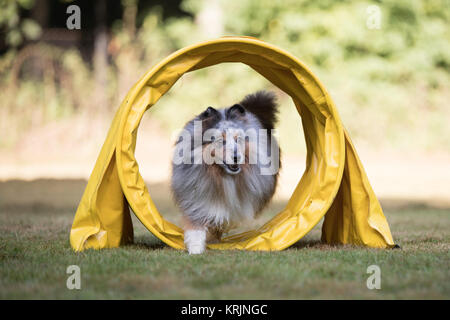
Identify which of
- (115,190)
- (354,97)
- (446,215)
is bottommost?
(446,215)

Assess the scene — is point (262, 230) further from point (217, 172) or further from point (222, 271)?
point (222, 271)

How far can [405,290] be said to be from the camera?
132 inches

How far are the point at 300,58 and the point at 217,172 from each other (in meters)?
10.2

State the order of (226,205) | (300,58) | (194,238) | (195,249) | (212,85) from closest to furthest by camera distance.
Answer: (195,249) < (194,238) < (226,205) < (212,85) < (300,58)

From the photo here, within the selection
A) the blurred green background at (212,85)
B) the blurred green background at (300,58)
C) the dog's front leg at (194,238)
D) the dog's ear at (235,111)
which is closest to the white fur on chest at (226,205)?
the dog's front leg at (194,238)

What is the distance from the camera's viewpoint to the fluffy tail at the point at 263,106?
5688mm

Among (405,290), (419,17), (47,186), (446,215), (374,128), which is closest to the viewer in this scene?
(405,290)

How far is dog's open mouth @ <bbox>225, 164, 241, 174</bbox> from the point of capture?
4844 mm

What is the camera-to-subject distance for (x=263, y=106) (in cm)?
573

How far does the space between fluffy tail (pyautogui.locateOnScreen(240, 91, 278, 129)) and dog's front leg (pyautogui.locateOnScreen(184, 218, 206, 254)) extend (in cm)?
136

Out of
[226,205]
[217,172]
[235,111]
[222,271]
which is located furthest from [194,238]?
[235,111]
